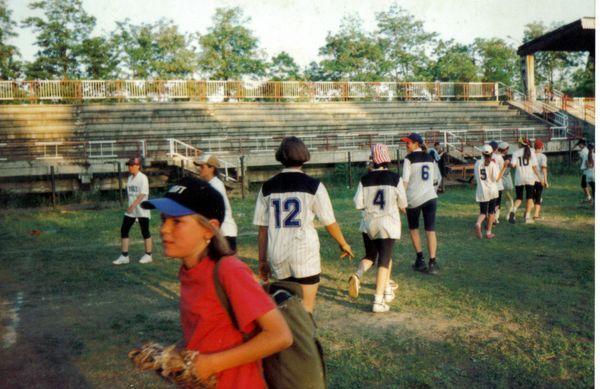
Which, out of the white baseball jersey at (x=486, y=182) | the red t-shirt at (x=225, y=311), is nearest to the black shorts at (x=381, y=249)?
the red t-shirt at (x=225, y=311)

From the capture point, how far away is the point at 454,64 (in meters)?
48.2

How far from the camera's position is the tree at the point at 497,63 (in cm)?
4709

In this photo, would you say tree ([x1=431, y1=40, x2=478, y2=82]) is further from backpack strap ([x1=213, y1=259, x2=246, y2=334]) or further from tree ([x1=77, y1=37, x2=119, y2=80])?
backpack strap ([x1=213, y1=259, x2=246, y2=334])

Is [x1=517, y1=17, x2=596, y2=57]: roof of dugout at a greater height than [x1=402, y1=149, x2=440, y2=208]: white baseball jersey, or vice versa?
[x1=517, y1=17, x2=596, y2=57]: roof of dugout

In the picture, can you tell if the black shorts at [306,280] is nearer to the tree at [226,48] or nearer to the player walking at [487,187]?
the player walking at [487,187]

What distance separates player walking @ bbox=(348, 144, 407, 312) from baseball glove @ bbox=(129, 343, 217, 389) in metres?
4.44

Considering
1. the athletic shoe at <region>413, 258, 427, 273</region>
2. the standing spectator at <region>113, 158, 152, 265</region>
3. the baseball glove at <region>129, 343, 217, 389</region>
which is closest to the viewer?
the baseball glove at <region>129, 343, 217, 389</region>

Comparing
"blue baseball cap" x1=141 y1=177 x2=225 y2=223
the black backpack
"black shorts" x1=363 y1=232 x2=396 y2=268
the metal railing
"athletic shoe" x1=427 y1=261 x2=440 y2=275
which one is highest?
the metal railing

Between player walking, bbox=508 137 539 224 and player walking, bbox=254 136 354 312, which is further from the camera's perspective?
player walking, bbox=508 137 539 224

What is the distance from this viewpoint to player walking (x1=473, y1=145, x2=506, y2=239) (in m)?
10.5

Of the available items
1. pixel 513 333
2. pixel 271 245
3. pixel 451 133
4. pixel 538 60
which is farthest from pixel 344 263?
pixel 538 60

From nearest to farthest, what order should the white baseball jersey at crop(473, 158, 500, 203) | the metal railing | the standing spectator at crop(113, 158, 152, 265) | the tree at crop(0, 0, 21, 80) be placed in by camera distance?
the standing spectator at crop(113, 158, 152, 265), the white baseball jersey at crop(473, 158, 500, 203), the metal railing, the tree at crop(0, 0, 21, 80)

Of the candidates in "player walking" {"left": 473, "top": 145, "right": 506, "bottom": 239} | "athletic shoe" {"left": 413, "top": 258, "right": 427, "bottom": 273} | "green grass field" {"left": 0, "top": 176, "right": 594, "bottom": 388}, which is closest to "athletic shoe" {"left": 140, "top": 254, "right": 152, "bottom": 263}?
"green grass field" {"left": 0, "top": 176, "right": 594, "bottom": 388}

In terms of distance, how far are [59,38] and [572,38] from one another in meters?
32.8
